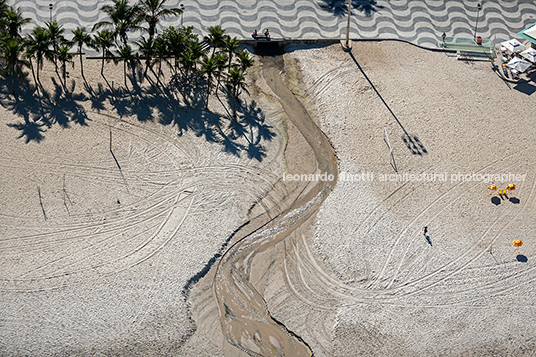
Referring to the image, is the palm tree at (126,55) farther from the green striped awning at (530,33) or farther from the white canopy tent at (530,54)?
the green striped awning at (530,33)

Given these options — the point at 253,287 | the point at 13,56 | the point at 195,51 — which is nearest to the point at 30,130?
the point at 13,56

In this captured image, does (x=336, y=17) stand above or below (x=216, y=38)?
below

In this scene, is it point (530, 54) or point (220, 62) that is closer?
point (220, 62)

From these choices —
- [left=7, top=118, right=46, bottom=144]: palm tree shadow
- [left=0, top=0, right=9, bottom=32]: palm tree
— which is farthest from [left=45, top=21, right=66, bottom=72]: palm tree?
[left=7, top=118, right=46, bottom=144]: palm tree shadow

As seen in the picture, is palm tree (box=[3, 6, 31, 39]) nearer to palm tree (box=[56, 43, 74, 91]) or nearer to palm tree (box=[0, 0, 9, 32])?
palm tree (box=[0, 0, 9, 32])

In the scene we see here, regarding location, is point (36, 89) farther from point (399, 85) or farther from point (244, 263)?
point (399, 85)

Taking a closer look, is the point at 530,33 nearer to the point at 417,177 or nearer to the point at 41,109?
the point at 417,177

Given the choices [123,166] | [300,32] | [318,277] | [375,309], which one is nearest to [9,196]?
[123,166]
